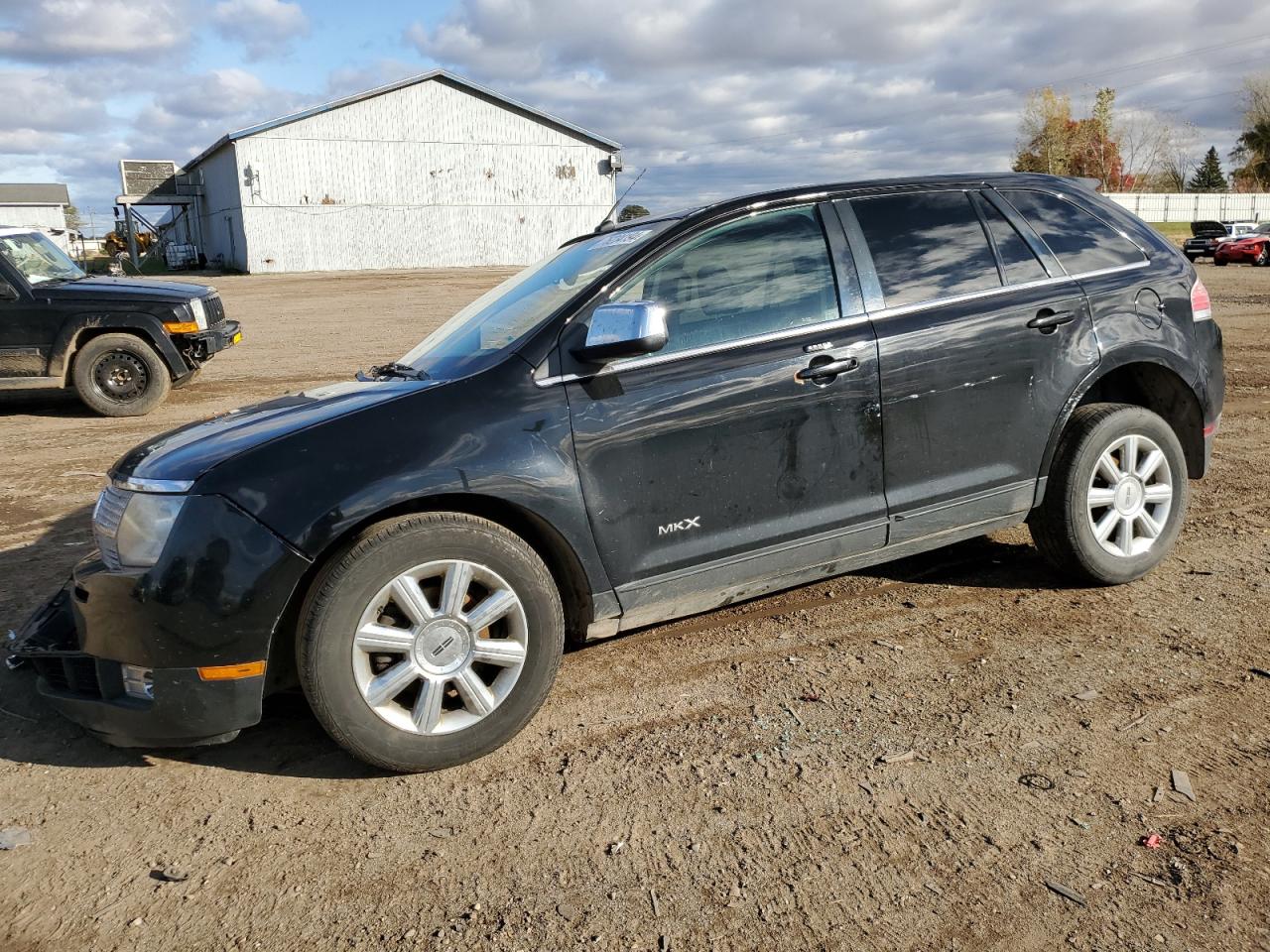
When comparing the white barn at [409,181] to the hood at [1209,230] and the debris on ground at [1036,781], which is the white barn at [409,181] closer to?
the hood at [1209,230]

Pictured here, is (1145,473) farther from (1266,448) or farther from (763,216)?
(1266,448)

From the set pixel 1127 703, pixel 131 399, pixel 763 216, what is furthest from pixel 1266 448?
pixel 131 399

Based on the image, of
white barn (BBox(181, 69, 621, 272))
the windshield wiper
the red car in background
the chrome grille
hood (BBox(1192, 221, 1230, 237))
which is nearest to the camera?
the chrome grille

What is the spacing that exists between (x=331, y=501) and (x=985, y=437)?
2.65 meters

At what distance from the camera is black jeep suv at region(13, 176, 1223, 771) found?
3.15 metres

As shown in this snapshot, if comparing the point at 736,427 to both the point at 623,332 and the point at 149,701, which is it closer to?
the point at 623,332

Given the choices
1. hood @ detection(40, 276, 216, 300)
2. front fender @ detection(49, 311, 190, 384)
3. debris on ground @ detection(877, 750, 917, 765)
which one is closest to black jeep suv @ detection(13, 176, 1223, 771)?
debris on ground @ detection(877, 750, 917, 765)

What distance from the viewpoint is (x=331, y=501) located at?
314cm

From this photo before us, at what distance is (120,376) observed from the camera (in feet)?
33.8

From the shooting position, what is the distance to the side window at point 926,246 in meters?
4.15

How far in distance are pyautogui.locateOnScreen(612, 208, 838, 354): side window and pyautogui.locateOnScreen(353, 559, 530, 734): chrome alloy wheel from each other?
3.62 feet

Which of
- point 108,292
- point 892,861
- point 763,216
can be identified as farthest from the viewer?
point 108,292

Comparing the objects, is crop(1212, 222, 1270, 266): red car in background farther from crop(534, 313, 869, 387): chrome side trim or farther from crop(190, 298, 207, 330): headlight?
crop(534, 313, 869, 387): chrome side trim

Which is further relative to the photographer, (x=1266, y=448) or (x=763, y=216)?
(x=1266, y=448)
